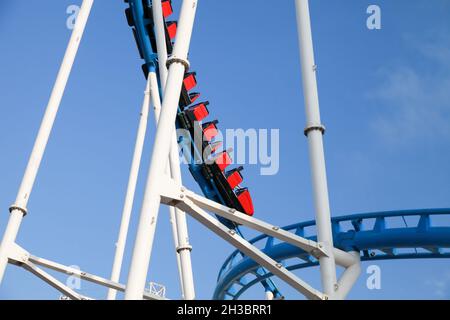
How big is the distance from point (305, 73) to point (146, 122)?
3.58 m

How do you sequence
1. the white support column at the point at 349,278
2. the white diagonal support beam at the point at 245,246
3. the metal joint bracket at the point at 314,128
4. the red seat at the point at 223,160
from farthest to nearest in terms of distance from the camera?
the red seat at the point at 223,160, the metal joint bracket at the point at 314,128, the white support column at the point at 349,278, the white diagonal support beam at the point at 245,246

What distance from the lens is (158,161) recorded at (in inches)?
190

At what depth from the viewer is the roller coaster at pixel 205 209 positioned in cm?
502

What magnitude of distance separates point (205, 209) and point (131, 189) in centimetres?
398

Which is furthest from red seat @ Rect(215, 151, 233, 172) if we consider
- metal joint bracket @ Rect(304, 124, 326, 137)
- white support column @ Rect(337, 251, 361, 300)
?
white support column @ Rect(337, 251, 361, 300)

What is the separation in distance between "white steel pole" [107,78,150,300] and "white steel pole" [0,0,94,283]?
1997 mm

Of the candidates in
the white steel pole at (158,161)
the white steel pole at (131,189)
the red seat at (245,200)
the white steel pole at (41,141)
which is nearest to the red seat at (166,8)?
the white steel pole at (131,189)

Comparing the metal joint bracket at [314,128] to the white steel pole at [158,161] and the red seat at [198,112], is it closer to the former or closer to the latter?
the white steel pole at [158,161]

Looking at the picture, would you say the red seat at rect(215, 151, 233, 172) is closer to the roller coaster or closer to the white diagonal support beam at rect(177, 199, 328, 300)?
the roller coaster

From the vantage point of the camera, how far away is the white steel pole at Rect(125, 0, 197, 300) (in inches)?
172

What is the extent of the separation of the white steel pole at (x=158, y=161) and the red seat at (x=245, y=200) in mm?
6925
